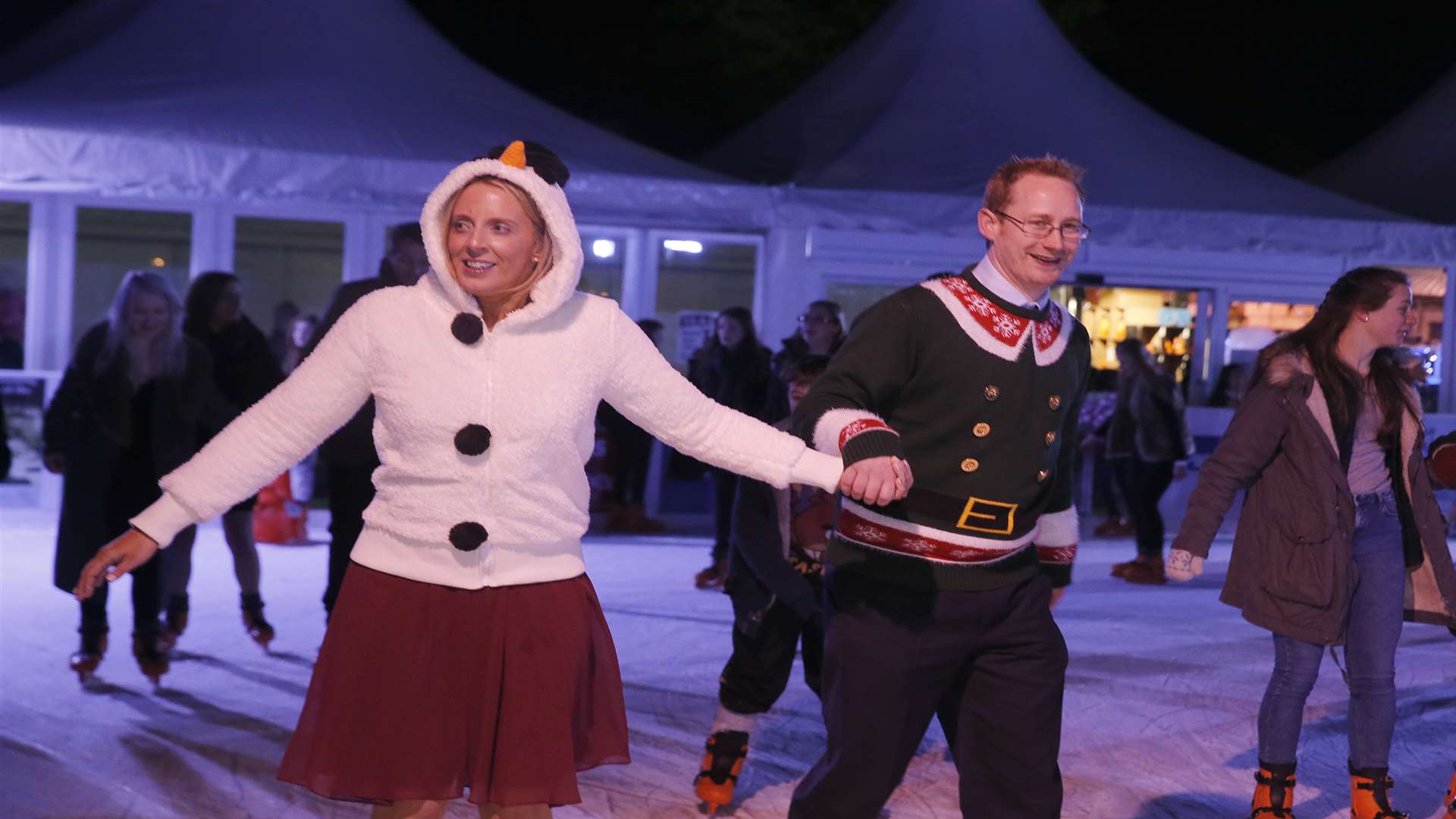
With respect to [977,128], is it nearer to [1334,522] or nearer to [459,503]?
[1334,522]

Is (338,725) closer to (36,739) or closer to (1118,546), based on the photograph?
(36,739)

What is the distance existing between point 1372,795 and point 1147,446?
5.42 meters

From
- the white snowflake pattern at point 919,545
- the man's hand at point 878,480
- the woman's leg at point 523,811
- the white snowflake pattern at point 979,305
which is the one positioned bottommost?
the woman's leg at point 523,811

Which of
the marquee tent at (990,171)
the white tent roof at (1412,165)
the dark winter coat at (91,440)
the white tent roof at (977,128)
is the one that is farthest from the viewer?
the white tent roof at (1412,165)

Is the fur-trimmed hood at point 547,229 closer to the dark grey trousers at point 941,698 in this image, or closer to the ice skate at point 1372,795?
the dark grey trousers at point 941,698

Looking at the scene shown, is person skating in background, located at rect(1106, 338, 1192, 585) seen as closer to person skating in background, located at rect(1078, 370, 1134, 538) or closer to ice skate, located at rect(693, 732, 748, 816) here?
person skating in background, located at rect(1078, 370, 1134, 538)

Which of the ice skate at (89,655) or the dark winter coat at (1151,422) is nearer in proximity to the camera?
the ice skate at (89,655)

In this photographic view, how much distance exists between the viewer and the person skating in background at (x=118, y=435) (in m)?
5.93

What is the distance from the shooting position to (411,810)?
2.99 metres

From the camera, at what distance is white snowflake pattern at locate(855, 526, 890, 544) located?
3.26 m

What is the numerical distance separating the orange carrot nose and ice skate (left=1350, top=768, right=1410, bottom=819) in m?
3.05

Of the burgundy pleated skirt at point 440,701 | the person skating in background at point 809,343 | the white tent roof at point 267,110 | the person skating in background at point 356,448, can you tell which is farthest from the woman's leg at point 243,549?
the burgundy pleated skirt at point 440,701

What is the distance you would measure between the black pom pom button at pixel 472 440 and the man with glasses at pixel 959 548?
69 cm

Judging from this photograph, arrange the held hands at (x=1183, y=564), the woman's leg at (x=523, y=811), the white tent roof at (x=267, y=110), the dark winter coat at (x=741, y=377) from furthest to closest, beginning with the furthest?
1. the white tent roof at (x=267, y=110)
2. the dark winter coat at (x=741, y=377)
3. the held hands at (x=1183, y=564)
4. the woman's leg at (x=523, y=811)
